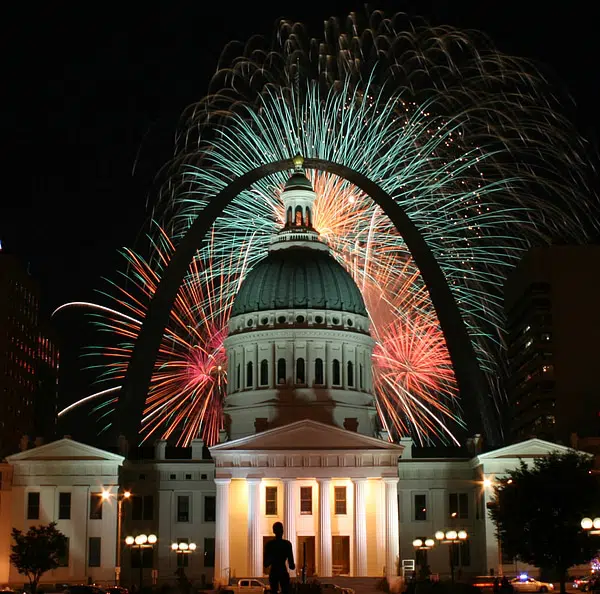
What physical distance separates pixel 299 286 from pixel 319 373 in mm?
8072

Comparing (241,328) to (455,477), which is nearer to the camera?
(455,477)

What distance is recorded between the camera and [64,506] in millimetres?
112938

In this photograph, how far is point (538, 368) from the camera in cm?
16025

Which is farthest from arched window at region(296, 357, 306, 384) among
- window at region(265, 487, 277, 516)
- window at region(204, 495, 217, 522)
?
window at region(204, 495, 217, 522)

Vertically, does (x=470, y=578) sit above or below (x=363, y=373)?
below

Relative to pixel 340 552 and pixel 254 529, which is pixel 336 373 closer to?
pixel 340 552

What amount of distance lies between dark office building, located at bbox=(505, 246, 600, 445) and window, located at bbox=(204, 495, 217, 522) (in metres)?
50.6

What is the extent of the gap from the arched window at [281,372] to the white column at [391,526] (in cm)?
1614

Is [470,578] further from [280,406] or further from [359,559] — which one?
[280,406]

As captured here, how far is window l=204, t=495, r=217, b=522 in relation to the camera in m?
117

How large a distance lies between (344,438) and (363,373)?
14.9 m

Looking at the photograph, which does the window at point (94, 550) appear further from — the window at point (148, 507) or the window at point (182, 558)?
the window at point (182, 558)

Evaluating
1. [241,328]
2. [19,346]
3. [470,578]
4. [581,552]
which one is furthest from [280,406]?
[19,346]

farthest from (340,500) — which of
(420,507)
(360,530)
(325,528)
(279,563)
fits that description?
(279,563)
